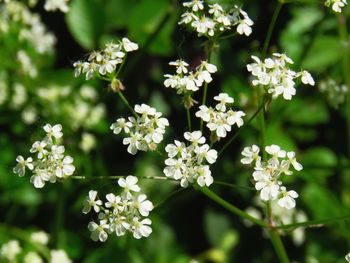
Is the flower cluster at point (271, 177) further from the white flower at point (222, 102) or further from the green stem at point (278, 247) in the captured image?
the green stem at point (278, 247)

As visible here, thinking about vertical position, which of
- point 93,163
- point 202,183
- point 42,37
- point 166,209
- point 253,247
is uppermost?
point 202,183

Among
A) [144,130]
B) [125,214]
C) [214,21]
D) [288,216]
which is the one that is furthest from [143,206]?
[288,216]

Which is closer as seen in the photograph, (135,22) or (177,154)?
(177,154)

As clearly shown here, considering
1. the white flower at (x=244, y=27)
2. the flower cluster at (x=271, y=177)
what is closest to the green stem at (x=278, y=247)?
the flower cluster at (x=271, y=177)

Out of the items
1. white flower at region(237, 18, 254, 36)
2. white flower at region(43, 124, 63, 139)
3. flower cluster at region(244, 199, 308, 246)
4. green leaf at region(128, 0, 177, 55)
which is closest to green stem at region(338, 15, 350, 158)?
flower cluster at region(244, 199, 308, 246)

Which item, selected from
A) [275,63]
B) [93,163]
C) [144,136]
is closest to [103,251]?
[93,163]

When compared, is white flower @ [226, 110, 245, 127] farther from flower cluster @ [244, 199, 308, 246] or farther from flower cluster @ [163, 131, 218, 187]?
flower cluster @ [244, 199, 308, 246]

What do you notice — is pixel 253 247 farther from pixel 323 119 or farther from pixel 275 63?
pixel 275 63

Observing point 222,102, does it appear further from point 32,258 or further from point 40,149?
point 32,258

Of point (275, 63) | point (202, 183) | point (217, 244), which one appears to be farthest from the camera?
point (217, 244)
